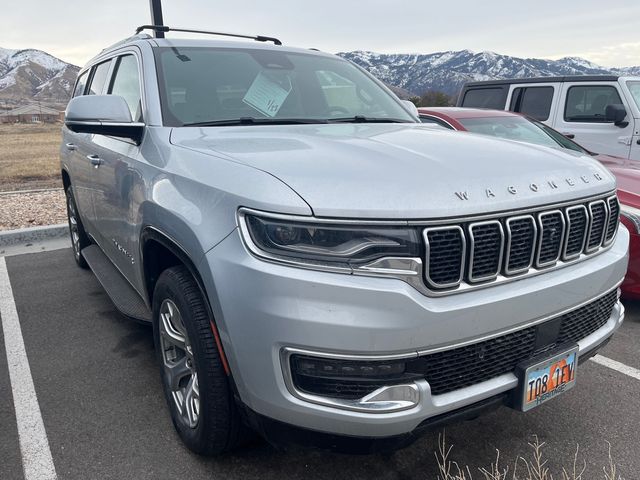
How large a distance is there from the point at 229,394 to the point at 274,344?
0.47 m

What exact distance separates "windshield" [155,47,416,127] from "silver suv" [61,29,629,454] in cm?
14

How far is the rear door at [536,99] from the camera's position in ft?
25.7

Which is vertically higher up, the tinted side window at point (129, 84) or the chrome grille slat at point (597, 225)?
the tinted side window at point (129, 84)

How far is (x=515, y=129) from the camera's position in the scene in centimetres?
582

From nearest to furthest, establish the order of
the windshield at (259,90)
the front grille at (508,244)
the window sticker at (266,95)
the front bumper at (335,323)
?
the front bumper at (335,323) < the front grille at (508,244) < the windshield at (259,90) < the window sticker at (266,95)

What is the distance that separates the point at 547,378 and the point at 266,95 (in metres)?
2.07

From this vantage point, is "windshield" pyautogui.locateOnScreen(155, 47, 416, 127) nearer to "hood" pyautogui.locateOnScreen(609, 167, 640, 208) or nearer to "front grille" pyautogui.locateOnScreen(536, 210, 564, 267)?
"front grille" pyautogui.locateOnScreen(536, 210, 564, 267)

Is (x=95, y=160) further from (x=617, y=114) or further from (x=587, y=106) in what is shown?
(x=587, y=106)

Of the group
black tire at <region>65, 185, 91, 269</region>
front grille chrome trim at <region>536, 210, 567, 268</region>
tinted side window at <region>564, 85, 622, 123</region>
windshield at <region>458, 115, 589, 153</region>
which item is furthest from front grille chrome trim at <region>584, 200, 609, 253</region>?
tinted side window at <region>564, 85, 622, 123</region>

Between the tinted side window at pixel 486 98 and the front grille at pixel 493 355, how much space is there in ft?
22.0

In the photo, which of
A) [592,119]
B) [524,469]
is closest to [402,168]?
[524,469]

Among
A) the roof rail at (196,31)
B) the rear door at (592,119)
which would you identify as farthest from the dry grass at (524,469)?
the rear door at (592,119)

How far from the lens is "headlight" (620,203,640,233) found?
13.3ft

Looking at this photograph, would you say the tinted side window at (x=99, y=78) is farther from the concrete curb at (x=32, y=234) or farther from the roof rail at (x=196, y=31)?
the concrete curb at (x=32, y=234)
